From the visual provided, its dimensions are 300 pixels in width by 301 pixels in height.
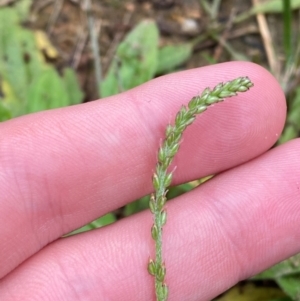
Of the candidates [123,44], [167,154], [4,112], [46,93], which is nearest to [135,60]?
[123,44]

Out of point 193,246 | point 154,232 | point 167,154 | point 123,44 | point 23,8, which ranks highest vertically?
point 23,8

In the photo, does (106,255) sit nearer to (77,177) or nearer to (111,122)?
(77,177)

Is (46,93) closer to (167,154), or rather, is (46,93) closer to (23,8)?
(23,8)

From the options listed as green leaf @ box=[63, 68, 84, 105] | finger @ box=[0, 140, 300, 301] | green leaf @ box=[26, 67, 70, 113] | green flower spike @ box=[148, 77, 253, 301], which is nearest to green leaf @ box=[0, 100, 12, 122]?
green leaf @ box=[26, 67, 70, 113]

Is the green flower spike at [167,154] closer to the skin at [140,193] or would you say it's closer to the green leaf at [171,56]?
the skin at [140,193]

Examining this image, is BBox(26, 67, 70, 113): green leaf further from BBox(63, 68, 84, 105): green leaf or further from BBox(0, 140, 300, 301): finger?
BBox(0, 140, 300, 301): finger

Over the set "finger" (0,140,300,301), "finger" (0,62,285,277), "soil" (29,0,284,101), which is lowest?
"finger" (0,140,300,301)
